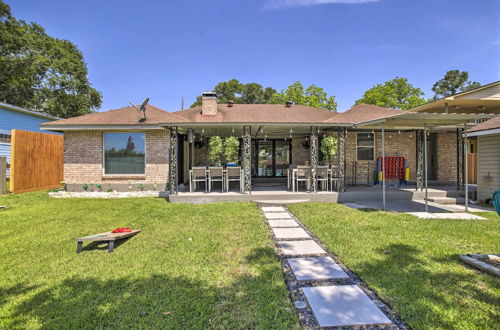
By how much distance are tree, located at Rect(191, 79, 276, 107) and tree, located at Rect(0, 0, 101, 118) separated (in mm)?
17241

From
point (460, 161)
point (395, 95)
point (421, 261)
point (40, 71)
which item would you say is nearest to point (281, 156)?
point (460, 161)

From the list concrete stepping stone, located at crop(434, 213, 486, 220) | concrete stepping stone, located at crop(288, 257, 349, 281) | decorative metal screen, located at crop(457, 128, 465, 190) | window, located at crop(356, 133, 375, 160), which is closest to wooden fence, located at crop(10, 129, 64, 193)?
concrete stepping stone, located at crop(288, 257, 349, 281)

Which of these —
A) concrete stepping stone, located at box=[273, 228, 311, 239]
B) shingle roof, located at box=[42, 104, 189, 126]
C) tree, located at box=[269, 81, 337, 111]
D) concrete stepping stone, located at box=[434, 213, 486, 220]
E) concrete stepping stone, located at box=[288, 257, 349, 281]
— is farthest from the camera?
tree, located at box=[269, 81, 337, 111]

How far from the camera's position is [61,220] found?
6.22 meters

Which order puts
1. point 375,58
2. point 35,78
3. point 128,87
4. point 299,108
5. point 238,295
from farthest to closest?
point 35,78
point 128,87
point 375,58
point 299,108
point 238,295

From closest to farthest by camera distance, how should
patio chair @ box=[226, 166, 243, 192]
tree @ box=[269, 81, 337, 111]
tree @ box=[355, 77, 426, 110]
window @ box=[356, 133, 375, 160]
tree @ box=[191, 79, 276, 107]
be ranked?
1. patio chair @ box=[226, 166, 243, 192]
2. window @ box=[356, 133, 375, 160]
3. tree @ box=[355, 77, 426, 110]
4. tree @ box=[269, 81, 337, 111]
5. tree @ box=[191, 79, 276, 107]

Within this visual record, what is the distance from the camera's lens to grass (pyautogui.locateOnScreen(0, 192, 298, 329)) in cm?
238

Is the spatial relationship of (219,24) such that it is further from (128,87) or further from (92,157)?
(128,87)

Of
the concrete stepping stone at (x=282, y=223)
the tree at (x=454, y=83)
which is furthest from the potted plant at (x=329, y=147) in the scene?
the tree at (x=454, y=83)

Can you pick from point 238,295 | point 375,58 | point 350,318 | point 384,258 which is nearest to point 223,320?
point 238,295

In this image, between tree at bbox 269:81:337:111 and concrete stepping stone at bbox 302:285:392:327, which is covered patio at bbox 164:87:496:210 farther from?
tree at bbox 269:81:337:111

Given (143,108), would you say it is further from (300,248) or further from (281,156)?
(300,248)

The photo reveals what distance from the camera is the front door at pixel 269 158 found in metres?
13.0

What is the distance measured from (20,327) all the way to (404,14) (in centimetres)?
1501
